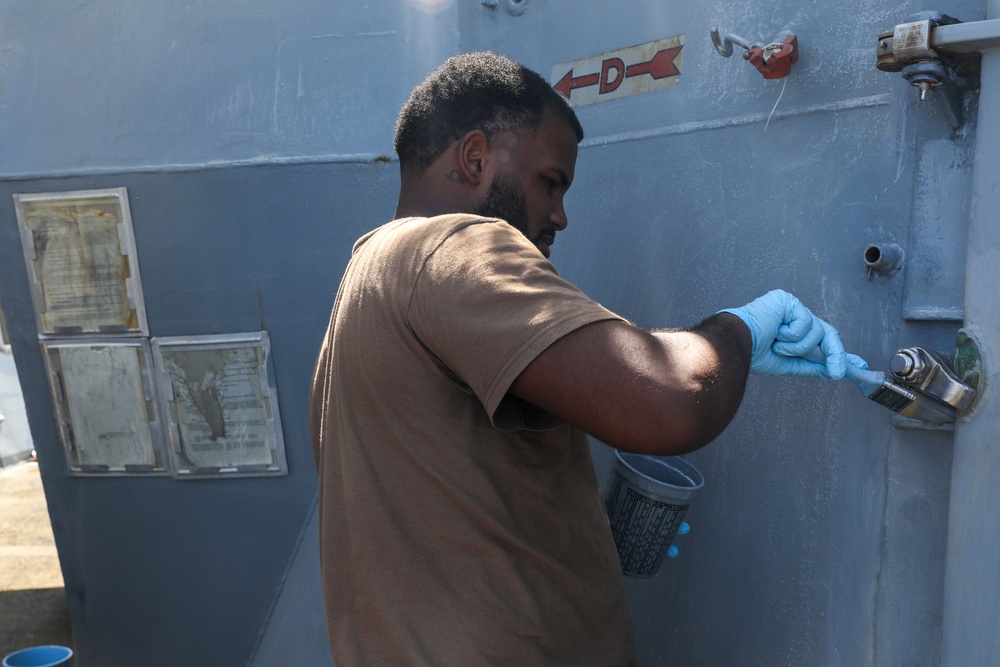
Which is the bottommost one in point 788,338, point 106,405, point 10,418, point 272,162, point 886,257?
point 10,418

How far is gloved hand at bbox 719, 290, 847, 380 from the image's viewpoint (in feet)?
5.26

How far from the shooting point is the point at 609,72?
246cm

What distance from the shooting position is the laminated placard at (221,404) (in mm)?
3246

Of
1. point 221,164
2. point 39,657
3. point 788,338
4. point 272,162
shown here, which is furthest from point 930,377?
point 39,657

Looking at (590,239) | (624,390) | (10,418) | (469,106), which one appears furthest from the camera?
(10,418)

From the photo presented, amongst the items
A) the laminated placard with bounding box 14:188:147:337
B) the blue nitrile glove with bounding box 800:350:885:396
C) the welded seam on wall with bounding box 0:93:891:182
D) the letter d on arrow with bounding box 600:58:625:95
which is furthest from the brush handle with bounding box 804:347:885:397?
the laminated placard with bounding box 14:188:147:337

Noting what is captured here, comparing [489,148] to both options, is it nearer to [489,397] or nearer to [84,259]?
[489,397]

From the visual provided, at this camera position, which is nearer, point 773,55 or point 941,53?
point 941,53

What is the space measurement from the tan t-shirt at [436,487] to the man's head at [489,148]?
20 cm

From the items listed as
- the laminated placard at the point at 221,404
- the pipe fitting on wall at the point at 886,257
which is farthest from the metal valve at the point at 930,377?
the laminated placard at the point at 221,404

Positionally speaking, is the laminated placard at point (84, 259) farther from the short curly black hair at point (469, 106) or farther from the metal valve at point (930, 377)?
the metal valve at point (930, 377)

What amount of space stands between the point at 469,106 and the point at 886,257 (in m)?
0.83

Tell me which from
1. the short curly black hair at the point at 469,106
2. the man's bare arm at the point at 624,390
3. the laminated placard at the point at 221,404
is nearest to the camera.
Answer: the man's bare arm at the point at 624,390

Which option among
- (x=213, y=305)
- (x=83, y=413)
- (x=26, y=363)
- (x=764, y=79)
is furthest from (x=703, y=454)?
(x=26, y=363)
